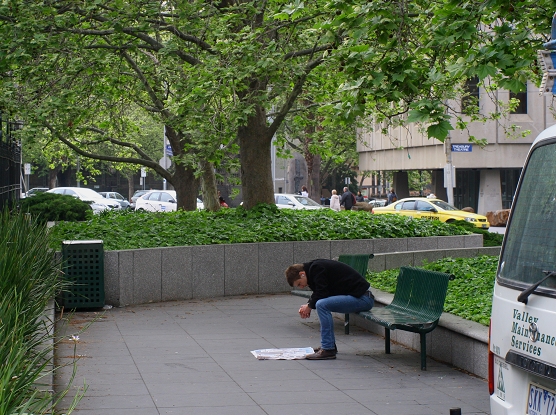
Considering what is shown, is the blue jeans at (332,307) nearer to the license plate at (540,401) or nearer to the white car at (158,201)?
the license plate at (540,401)

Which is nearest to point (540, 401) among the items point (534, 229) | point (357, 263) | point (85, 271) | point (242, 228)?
point (534, 229)

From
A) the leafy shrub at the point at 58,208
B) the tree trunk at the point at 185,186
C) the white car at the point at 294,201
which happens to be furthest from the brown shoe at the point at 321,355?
the white car at the point at 294,201

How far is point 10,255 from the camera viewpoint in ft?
24.5

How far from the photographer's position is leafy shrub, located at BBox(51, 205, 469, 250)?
553 inches

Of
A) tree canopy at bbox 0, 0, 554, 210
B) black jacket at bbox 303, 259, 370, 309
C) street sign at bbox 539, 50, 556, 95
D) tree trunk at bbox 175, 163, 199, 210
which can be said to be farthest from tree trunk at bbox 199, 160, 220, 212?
street sign at bbox 539, 50, 556, 95

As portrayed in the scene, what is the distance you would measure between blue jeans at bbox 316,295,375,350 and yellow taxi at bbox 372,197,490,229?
22205 mm

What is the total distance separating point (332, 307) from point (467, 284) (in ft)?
7.98

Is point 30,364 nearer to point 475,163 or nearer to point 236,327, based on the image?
point 236,327

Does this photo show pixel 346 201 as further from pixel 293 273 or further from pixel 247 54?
pixel 293 273

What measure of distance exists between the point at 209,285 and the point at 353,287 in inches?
198

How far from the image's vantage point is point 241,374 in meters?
8.16

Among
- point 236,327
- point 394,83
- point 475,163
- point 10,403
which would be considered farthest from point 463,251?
point 475,163

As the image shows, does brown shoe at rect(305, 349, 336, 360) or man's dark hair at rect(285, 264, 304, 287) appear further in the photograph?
man's dark hair at rect(285, 264, 304, 287)

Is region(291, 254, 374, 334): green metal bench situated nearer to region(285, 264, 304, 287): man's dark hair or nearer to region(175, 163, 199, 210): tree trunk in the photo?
region(285, 264, 304, 287): man's dark hair
